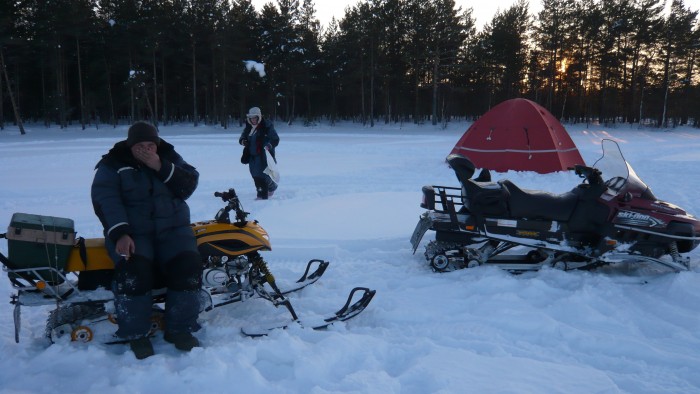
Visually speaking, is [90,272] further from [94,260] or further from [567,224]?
[567,224]

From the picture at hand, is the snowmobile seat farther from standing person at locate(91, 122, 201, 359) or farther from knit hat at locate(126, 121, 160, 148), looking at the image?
knit hat at locate(126, 121, 160, 148)

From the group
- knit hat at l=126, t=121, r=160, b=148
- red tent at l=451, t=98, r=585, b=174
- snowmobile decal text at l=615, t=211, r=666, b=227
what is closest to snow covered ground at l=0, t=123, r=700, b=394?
snowmobile decal text at l=615, t=211, r=666, b=227

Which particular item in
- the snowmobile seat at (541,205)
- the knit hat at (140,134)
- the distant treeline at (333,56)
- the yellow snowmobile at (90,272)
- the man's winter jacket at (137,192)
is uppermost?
the distant treeline at (333,56)

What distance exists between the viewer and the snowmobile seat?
470 centimetres

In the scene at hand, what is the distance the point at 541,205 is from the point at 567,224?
306 mm

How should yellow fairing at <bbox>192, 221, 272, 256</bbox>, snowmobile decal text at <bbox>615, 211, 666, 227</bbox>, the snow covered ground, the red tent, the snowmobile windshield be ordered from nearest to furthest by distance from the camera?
the snow covered ground, yellow fairing at <bbox>192, 221, 272, 256</bbox>, snowmobile decal text at <bbox>615, 211, 666, 227</bbox>, the snowmobile windshield, the red tent

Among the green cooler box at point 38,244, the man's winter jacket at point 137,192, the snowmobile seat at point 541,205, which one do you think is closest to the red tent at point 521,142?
the snowmobile seat at point 541,205

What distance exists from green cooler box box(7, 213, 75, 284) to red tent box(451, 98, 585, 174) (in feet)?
31.4

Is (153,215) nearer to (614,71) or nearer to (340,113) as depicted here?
(614,71)

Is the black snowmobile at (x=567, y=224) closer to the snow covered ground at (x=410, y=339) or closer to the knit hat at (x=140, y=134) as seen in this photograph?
the snow covered ground at (x=410, y=339)

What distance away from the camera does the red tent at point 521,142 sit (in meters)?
11.1

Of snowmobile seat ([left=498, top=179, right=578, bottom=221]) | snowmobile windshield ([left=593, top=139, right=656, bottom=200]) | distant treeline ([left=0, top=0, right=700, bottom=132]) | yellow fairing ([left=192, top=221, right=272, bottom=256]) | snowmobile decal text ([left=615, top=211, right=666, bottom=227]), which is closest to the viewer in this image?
yellow fairing ([left=192, top=221, right=272, bottom=256])

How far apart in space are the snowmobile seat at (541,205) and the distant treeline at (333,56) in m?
31.9

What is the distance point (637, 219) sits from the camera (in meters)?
4.53
